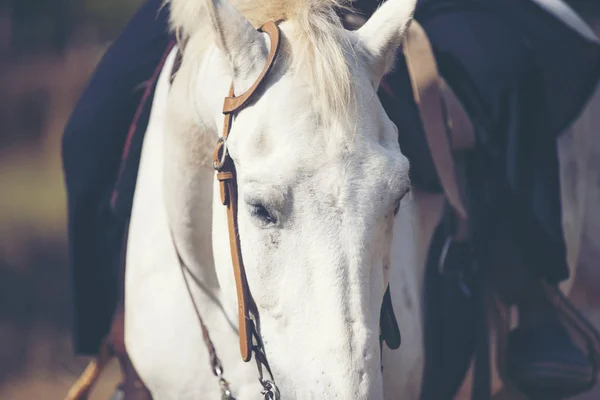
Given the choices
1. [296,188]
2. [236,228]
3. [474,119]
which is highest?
[296,188]

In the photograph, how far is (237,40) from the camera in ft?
4.46

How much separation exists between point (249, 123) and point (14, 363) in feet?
12.1

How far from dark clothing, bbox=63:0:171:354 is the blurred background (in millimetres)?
2952

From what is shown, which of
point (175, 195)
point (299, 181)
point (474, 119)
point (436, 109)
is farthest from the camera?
point (474, 119)

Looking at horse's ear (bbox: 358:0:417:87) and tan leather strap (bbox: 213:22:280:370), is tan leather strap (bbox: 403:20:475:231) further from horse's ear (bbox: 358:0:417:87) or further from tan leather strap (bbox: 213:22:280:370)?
tan leather strap (bbox: 213:22:280:370)

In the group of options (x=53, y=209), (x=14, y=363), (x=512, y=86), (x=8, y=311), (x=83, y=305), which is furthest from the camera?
(x=53, y=209)

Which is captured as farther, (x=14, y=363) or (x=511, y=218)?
(x=14, y=363)

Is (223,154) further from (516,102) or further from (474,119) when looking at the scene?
(516,102)

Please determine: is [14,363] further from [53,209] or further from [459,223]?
[459,223]

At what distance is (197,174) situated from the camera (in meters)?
1.59

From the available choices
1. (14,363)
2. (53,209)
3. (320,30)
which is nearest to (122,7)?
(53,209)

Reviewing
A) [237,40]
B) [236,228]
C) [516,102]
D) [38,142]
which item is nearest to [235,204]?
[236,228]

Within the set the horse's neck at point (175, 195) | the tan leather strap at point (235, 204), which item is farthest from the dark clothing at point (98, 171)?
the tan leather strap at point (235, 204)

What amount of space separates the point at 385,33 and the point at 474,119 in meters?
0.77
